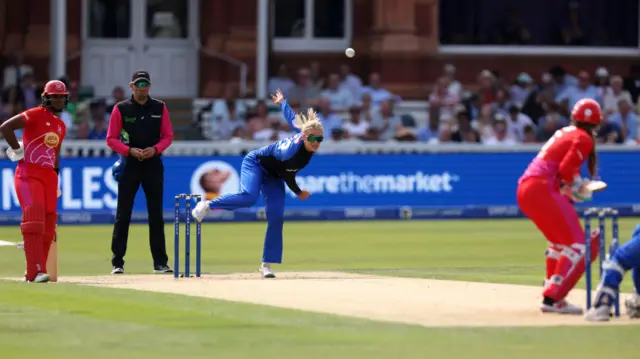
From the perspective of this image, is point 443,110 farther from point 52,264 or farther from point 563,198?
point 563,198

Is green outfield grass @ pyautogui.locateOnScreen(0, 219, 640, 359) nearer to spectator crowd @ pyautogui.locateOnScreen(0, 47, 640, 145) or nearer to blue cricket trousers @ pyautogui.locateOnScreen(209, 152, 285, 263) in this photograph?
blue cricket trousers @ pyautogui.locateOnScreen(209, 152, 285, 263)

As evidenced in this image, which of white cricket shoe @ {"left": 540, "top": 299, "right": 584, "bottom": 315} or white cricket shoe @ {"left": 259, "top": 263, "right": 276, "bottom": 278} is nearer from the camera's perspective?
white cricket shoe @ {"left": 540, "top": 299, "right": 584, "bottom": 315}

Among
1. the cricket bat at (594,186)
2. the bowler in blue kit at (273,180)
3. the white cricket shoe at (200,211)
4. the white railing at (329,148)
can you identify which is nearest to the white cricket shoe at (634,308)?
the cricket bat at (594,186)

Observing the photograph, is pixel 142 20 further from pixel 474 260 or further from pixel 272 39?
pixel 474 260

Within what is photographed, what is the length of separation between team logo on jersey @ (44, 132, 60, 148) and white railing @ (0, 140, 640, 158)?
1015cm

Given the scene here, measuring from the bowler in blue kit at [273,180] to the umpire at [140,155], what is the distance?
1159 mm

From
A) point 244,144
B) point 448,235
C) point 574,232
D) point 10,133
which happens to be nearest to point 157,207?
point 10,133

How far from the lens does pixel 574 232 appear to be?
A: 12.9 metres

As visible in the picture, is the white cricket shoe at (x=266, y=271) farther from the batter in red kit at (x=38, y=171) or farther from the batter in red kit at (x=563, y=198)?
the batter in red kit at (x=563, y=198)

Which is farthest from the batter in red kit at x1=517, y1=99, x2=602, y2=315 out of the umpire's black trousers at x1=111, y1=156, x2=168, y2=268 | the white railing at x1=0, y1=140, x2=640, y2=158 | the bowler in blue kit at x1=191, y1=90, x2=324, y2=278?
the white railing at x1=0, y1=140, x2=640, y2=158

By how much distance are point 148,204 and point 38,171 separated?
1.84m

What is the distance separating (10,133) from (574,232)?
5.66 metres

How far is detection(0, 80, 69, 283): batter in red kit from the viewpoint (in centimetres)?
1543

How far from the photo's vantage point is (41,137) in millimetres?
15586
